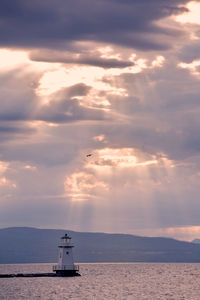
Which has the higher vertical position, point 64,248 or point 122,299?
point 64,248

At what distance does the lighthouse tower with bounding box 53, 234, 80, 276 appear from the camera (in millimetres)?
158500

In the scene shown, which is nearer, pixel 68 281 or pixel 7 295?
pixel 7 295

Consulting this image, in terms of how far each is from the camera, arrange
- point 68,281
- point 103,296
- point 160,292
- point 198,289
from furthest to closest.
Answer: point 68,281
point 198,289
point 160,292
point 103,296

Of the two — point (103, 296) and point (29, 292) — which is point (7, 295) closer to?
point (29, 292)

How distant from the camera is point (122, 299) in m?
126

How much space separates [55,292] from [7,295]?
10.7 meters

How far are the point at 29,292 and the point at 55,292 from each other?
7.21 meters

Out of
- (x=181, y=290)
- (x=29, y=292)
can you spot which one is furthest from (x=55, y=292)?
Result: (x=181, y=290)

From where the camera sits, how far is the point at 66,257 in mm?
159625

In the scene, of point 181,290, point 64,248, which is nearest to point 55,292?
point 64,248

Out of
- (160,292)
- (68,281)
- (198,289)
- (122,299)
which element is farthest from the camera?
(68,281)

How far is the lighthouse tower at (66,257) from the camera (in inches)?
6240

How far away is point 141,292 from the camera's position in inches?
5684

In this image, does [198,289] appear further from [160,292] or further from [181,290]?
[160,292]
